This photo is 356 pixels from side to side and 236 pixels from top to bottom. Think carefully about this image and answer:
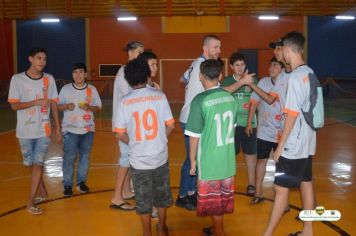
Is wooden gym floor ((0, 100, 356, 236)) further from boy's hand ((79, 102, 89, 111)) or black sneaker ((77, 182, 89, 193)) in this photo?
boy's hand ((79, 102, 89, 111))

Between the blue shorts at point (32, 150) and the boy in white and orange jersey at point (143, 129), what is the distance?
1.71 meters

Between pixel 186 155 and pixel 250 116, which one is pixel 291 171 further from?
pixel 186 155

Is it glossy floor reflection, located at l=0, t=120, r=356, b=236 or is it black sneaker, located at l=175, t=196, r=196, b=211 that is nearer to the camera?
glossy floor reflection, located at l=0, t=120, r=356, b=236

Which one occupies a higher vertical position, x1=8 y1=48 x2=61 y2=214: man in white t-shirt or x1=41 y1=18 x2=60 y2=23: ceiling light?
x1=41 y1=18 x2=60 y2=23: ceiling light

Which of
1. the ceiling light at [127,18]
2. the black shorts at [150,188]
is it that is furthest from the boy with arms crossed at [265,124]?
the ceiling light at [127,18]

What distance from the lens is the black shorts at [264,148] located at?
603cm

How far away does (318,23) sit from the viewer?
2423cm

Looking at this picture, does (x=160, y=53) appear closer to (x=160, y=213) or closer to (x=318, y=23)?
(x=318, y=23)

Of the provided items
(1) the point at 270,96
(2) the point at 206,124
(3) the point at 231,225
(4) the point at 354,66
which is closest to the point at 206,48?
(1) the point at 270,96

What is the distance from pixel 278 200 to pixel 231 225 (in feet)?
3.11

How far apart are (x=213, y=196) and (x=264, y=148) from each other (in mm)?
1721

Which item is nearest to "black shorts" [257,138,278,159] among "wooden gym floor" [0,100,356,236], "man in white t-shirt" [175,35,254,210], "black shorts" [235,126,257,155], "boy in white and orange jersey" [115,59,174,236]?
"black shorts" [235,126,257,155]

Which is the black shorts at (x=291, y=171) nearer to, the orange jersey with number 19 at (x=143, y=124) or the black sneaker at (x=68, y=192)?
the orange jersey with number 19 at (x=143, y=124)

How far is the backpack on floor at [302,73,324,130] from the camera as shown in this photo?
4.46m
